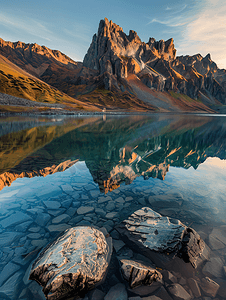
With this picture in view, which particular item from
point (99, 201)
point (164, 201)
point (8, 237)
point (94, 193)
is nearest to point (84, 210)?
point (99, 201)

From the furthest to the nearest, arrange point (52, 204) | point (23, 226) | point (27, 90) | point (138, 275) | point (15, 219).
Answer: point (27, 90)
point (52, 204)
point (15, 219)
point (23, 226)
point (138, 275)

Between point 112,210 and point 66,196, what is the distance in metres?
2.66

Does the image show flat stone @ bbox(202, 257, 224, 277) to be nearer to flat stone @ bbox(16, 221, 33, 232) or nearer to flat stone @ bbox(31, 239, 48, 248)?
flat stone @ bbox(31, 239, 48, 248)

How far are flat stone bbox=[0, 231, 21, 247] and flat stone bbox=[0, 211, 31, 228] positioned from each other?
19.8 inches

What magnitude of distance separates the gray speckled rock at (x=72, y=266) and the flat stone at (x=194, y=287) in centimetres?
217

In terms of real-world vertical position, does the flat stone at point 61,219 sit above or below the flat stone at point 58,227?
below

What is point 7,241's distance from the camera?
15.7 feet

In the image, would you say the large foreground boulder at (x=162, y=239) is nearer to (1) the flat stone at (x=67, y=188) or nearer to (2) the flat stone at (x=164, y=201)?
(2) the flat stone at (x=164, y=201)

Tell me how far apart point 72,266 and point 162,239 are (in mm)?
2867

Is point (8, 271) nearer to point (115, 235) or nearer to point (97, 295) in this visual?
point (97, 295)

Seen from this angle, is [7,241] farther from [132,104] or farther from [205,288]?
[132,104]

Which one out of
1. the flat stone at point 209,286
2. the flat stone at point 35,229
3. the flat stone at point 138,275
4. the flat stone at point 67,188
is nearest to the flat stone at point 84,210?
the flat stone at point 35,229

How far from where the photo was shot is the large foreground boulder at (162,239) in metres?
4.37

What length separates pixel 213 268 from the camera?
4086mm
